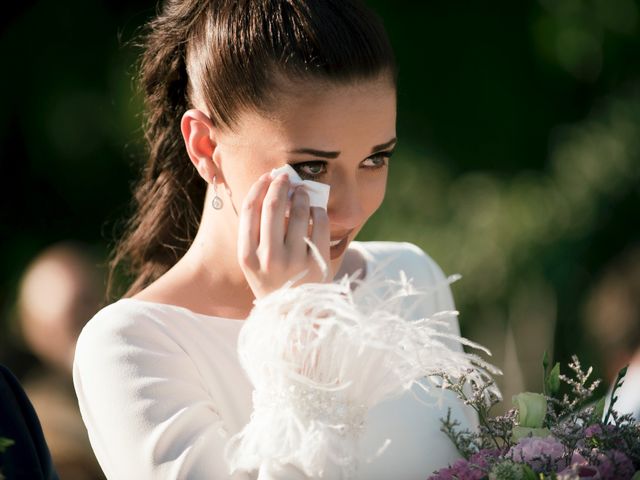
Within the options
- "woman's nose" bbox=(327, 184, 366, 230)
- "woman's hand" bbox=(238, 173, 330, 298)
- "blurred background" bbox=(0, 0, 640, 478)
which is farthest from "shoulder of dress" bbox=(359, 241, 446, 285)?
"blurred background" bbox=(0, 0, 640, 478)

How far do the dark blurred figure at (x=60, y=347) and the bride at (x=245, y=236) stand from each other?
5.43 ft

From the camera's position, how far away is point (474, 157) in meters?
4.94

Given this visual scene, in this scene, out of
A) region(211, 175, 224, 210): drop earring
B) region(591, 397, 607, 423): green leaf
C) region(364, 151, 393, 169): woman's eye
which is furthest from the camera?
region(211, 175, 224, 210): drop earring

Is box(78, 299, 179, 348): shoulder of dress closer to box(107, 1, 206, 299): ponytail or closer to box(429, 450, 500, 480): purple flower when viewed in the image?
box(107, 1, 206, 299): ponytail

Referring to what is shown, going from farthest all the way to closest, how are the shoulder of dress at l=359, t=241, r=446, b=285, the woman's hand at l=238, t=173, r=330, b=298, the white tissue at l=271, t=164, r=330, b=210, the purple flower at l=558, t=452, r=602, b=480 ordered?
the shoulder of dress at l=359, t=241, r=446, b=285 < the white tissue at l=271, t=164, r=330, b=210 < the woman's hand at l=238, t=173, r=330, b=298 < the purple flower at l=558, t=452, r=602, b=480

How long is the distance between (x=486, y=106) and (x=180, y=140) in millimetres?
2725

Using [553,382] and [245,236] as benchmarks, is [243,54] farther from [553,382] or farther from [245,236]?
[553,382]

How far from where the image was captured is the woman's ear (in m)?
2.24

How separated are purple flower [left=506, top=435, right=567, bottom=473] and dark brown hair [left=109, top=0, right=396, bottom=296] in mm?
854

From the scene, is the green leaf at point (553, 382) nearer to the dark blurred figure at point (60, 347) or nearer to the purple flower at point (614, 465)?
the purple flower at point (614, 465)

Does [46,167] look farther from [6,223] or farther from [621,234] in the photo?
[621,234]

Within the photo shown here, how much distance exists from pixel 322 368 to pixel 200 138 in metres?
0.70

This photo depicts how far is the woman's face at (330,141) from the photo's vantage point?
2.08 meters

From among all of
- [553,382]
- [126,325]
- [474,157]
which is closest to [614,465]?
[553,382]
